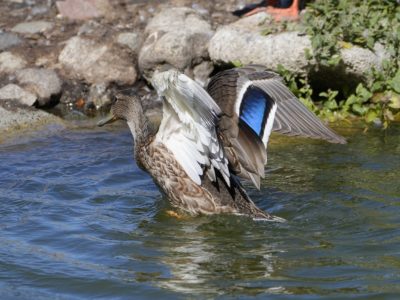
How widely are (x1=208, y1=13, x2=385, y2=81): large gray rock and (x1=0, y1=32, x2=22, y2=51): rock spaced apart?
2.05 m

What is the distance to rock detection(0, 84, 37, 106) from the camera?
8742mm

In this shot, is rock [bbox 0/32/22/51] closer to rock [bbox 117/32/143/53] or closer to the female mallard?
rock [bbox 117/32/143/53]

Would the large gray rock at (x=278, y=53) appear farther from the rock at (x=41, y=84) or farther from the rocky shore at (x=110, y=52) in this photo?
the rock at (x=41, y=84)

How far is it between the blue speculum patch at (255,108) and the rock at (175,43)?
10.1 ft

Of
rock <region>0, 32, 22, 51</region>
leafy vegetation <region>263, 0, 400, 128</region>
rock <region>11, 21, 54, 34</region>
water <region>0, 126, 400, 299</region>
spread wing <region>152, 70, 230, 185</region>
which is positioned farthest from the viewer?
rock <region>11, 21, 54, 34</region>

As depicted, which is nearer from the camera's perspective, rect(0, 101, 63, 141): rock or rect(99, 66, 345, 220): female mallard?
rect(99, 66, 345, 220): female mallard

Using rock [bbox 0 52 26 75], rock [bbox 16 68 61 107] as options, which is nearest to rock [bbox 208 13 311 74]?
rock [bbox 16 68 61 107]

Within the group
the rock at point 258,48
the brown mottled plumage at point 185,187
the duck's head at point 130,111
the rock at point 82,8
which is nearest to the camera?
the brown mottled plumage at point 185,187

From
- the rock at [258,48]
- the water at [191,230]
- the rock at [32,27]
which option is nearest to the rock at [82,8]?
the rock at [32,27]

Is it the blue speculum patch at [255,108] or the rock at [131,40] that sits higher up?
the blue speculum patch at [255,108]

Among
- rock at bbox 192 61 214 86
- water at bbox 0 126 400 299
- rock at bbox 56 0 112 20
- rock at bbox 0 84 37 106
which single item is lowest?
water at bbox 0 126 400 299

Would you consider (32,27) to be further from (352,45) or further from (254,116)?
(254,116)

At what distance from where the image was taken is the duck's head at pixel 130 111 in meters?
6.75

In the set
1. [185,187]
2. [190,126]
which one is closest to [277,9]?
[185,187]
